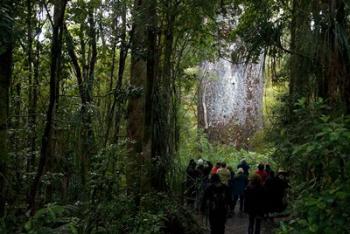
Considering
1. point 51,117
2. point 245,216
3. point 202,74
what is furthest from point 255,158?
point 51,117

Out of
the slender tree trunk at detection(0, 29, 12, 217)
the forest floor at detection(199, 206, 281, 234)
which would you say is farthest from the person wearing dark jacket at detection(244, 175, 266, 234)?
the slender tree trunk at detection(0, 29, 12, 217)

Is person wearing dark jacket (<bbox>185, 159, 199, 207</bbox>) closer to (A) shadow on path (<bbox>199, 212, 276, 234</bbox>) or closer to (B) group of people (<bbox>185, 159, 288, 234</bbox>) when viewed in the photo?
(B) group of people (<bbox>185, 159, 288, 234</bbox>)

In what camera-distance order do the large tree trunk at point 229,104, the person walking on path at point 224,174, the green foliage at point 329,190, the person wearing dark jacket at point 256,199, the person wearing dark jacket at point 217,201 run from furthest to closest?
the large tree trunk at point 229,104 < the person walking on path at point 224,174 < the person wearing dark jacket at point 256,199 < the person wearing dark jacket at point 217,201 < the green foliage at point 329,190

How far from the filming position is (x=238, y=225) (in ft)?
33.4

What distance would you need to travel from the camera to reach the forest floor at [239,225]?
30.8ft

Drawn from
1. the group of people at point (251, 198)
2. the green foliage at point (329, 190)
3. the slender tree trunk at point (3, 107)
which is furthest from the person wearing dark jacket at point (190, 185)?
the green foliage at point (329, 190)

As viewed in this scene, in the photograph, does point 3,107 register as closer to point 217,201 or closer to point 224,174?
point 217,201

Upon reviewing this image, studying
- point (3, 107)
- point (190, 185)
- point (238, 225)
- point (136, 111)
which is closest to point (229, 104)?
point (190, 185)

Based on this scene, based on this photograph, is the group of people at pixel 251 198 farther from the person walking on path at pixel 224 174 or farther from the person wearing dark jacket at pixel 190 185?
the person walking on path at pixel 224 174

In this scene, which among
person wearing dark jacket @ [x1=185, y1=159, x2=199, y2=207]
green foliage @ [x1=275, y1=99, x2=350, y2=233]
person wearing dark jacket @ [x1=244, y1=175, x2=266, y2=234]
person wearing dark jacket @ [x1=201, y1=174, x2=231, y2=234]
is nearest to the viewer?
green foliage @ [x1=275, y1=99, x2=350, y2=233]

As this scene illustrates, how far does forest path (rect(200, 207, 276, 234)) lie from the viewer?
945 cm

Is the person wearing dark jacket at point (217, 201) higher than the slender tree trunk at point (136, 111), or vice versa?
the slender tree trunk at point (136, 111)

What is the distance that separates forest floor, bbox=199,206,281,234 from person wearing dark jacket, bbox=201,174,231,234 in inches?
55.2

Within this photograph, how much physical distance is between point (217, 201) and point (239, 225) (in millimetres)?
2540
